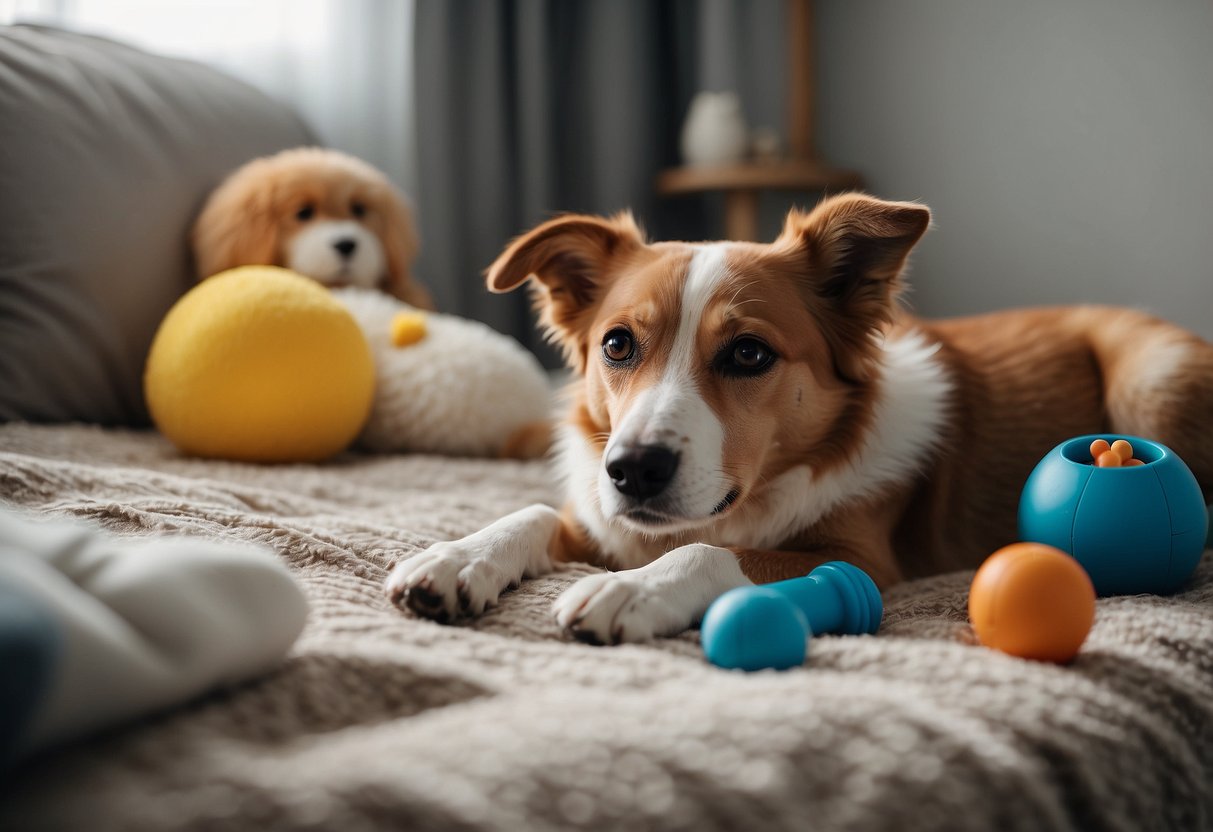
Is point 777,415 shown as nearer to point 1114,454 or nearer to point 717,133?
point 1114,454

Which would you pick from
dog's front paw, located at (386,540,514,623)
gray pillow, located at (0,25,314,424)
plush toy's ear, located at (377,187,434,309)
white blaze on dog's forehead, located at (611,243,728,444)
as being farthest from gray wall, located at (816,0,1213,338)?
dog's front paw, located at (386,540,514,623)

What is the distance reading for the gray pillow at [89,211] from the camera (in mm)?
2020

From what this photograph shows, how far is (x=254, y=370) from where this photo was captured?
6.34 feet

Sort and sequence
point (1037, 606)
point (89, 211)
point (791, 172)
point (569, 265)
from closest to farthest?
point (1037, 606) → point (569, 265) → point (89, 211) → point (791, 172)

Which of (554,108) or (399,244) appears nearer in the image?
(399,244)

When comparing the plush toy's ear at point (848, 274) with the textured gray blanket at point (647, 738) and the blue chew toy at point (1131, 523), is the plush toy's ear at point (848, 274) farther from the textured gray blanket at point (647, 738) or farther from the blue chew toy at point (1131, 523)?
the textured gray blanket at point (647, 738)

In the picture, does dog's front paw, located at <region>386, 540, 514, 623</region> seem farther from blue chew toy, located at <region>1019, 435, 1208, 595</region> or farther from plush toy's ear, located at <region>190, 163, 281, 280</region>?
plush toy's ear, located at <region>190, 163, 281, 280</region>

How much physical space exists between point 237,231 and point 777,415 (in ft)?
4.78

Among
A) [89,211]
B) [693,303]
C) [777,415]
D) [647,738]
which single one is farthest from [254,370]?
[647,738]

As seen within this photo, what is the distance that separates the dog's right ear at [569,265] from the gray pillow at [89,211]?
105cm

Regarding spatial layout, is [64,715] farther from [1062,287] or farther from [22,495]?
[1062,287]

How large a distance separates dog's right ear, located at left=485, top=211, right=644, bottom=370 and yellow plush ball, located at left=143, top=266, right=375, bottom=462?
53cm

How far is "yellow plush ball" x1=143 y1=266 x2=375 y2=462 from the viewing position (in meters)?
1.93

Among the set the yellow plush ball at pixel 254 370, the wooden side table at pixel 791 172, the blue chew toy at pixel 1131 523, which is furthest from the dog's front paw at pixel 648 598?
the wooden side table at pixel 791 172
